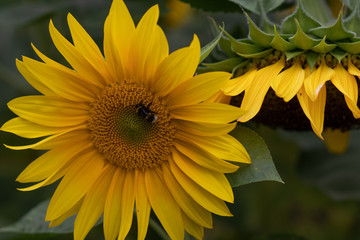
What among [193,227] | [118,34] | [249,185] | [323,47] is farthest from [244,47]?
[249,185]

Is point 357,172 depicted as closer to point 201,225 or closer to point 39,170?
point 201,225

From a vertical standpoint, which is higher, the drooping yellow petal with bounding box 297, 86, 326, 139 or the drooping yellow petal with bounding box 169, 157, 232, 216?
the drooping yellow petal with bounding box 297, 86, 326, 139

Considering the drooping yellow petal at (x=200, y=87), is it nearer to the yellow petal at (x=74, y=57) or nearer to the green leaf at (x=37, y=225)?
the yellow petal at (x=74, y=57)

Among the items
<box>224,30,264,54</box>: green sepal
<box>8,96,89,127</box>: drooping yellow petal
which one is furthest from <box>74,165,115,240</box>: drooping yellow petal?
<box>224,30,264,54</box>: green sepal

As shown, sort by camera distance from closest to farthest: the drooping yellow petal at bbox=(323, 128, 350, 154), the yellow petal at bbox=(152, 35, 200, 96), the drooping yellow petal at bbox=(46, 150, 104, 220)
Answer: the yellow petal at bbox=(152, 35, 200, 96) → the drooping yellow petal at bbox=(46, 150, 104, 220) → the drooping yellow petal at bbox=(323, 128, 350, 154)

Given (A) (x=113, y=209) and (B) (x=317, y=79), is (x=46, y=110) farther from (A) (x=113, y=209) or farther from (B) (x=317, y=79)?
(B) (x=317, y=79)

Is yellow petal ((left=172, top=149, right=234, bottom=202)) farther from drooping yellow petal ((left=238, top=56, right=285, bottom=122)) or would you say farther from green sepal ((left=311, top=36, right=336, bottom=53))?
green sepal ((left=311, top=36, right=336, bottom=53))

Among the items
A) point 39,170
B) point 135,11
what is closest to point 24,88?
point 135,11

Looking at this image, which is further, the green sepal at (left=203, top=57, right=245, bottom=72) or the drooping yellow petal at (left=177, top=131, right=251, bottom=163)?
the green sepal at (left=203, top=57, right=245, bottom=72)
